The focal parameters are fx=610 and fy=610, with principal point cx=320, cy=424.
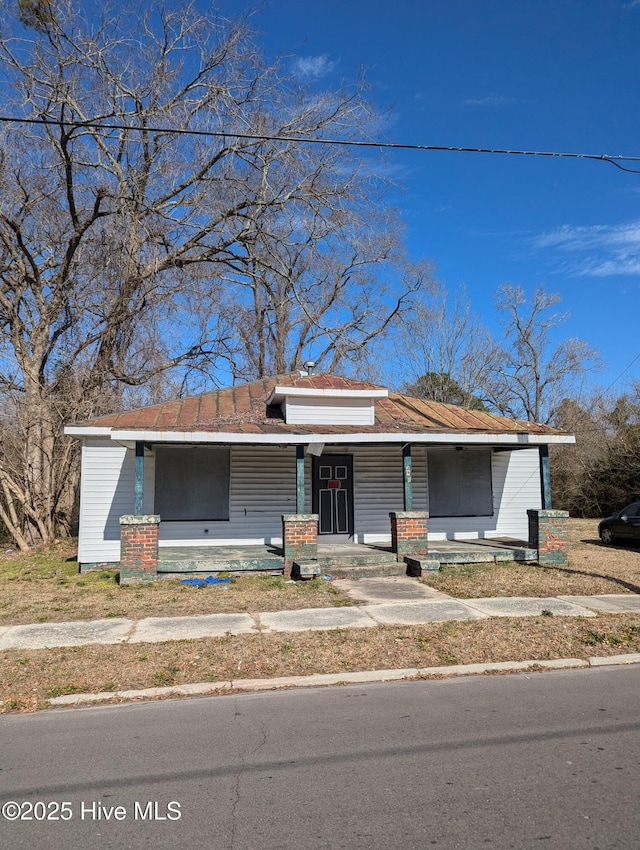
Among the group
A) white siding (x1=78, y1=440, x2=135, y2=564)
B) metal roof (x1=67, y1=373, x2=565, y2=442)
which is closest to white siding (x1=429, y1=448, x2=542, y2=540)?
metal roof (x1=67, y1=373, x2=565, y2=442)

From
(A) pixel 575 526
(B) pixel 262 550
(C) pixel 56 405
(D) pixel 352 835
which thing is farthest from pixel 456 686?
(A) pixel 575 526

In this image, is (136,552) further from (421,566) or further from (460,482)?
(460,482)

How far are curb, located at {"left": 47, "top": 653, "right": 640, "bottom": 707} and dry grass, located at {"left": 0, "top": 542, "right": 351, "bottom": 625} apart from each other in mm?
2896

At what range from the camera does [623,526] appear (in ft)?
55.8

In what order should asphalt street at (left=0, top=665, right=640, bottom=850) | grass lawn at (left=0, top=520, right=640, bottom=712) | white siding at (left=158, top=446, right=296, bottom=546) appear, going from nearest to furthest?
asphalt street at (left=0, top=665, right=640, bottom=850) < grass lawn at (left=0, top=520, right=640, bottom=712) < white siding at (left=158, top=446, right=296, bottom=546)

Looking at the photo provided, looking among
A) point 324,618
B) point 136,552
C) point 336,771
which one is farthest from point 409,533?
point 336,771

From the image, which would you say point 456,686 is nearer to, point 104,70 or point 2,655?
point 2,655

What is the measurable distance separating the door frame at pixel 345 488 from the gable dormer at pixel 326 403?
1561 mm

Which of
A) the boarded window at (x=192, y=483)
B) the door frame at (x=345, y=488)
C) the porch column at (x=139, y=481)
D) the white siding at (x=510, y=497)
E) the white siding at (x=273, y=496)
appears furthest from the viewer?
the white siding at (x=510, y=497)

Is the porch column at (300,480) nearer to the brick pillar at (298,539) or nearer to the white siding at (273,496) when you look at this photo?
the brick pillar at (298,539)

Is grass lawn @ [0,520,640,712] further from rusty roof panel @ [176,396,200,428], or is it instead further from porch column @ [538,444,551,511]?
rusty roof panel @ [176,396,200,428]

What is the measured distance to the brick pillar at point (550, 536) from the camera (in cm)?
1259

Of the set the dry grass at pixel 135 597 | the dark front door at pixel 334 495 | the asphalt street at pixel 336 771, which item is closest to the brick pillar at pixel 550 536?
the dark front door at pixel 334 495

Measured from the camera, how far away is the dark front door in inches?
567
